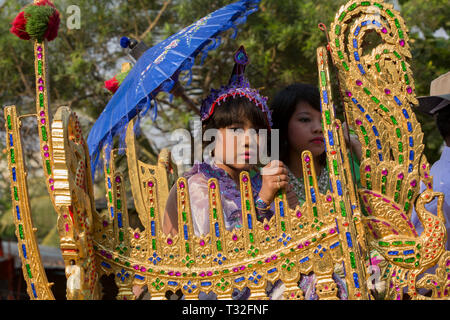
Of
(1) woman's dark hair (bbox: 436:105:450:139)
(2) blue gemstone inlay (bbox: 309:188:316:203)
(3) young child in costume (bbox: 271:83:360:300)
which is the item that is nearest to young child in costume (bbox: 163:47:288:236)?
(2) blue gemstone inlay (bbox: 309:188:316:203)

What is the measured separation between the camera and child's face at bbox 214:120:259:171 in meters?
2.63

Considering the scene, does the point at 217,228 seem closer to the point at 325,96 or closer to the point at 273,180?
the point at 273,180

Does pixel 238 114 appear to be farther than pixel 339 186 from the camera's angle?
Yes

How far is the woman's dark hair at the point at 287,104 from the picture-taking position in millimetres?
3186

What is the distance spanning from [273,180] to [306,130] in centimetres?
89

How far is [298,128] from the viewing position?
3162mm

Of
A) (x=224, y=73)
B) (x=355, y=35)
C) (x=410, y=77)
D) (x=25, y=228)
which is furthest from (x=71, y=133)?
(x=224, y=73)

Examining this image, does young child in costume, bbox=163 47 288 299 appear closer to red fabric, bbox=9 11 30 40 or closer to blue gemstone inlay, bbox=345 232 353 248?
blue gemstone inlay, bbox=345 232 353 248

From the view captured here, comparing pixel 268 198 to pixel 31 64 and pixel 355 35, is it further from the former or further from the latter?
pixel 31 64

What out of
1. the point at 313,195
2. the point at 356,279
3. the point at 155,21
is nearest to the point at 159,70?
the point at 313,195

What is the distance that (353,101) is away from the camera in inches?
88.5

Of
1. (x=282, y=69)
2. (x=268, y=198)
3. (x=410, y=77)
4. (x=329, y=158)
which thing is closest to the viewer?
(x=329, y=158)

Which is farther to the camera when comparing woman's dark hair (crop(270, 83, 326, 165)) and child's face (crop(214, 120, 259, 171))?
woman's dark hair (crop(270, 83, 326, 165))
